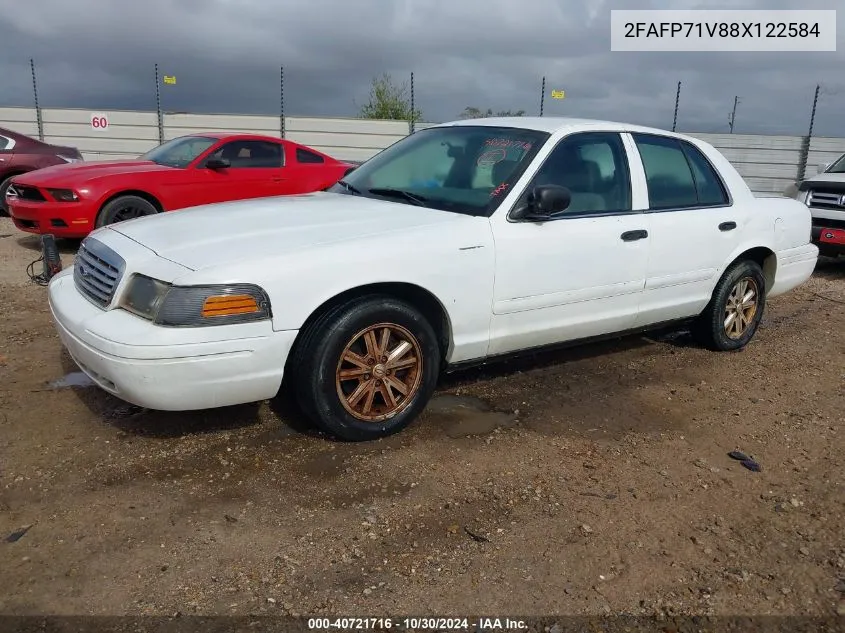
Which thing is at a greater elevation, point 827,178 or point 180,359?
point 827,178

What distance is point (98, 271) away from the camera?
11.1 ft

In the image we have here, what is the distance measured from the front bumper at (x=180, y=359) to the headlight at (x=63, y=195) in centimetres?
475

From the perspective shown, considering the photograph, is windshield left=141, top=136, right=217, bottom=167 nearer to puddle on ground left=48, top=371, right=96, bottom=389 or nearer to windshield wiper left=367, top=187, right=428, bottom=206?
puddle on ground left=48, top=371, right=96, bottom=389

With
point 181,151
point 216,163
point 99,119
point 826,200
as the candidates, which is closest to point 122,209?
point 216,163

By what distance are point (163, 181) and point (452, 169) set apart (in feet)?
15.8

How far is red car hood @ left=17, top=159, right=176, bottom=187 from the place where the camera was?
A: 291 inches

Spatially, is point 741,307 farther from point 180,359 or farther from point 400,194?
point 180,359

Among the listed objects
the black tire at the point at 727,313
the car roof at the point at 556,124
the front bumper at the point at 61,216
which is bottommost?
the black tire at the point at 727,313

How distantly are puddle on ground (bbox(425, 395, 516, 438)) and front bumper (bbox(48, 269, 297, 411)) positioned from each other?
1028 mm

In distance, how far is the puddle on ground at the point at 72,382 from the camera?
161 inches

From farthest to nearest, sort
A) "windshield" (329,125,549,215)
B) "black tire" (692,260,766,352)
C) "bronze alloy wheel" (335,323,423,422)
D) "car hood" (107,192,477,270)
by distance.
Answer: "black tire" (692,260,766,352)
"windshield" (329,125,549,215)
"bronze alloy wheel" (335,323,423,422)
"car hood" (107,192,477,270)

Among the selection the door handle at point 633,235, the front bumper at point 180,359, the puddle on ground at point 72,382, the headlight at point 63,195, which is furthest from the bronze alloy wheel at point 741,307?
the headlight at point 63,195

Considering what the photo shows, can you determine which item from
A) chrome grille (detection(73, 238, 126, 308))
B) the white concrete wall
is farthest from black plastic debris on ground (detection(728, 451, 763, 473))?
the white concrete wall

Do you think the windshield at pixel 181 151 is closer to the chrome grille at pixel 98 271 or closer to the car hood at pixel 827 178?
the chrome grille at pixel 98 271
